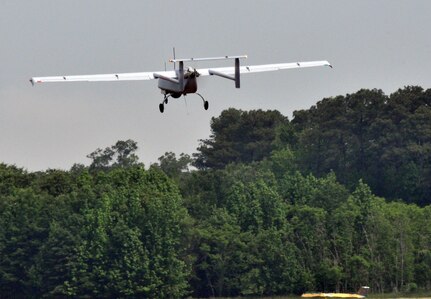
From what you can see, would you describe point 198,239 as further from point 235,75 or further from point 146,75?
point 235,75

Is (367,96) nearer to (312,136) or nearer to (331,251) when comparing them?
(312,136)

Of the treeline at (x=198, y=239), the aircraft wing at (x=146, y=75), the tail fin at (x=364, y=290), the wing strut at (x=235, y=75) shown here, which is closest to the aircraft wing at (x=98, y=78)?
the aircraft wing at (x=146, y=75)

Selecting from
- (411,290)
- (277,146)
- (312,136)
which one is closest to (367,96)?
(312,136)

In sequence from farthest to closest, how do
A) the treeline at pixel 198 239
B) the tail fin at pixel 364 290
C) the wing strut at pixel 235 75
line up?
1. the treeline at pixel 198 239
2. the tail fin at pixel 364 290
3. the wing strut at pixel 235 75

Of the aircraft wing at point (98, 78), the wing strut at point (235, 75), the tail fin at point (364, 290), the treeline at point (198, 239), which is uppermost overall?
the aircraft wing at point (98, 78)

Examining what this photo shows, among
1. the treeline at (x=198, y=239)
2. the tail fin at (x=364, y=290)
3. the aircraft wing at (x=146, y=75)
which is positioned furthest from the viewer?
the treeline at (x=198, y=239)

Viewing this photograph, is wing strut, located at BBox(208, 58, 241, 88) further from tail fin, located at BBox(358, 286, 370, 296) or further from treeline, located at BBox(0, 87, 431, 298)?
treeline, located at BBox(0, 87, 431, 298)

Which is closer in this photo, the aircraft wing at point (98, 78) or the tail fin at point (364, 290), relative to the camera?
the aircraft wing at point (98, 78)

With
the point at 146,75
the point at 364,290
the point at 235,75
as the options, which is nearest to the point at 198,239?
the point at 364,290

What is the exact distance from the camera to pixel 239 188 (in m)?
144

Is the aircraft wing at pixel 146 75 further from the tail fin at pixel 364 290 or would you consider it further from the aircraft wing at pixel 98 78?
the tail fin at pixel 364 290

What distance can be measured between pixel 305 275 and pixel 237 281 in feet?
18.9

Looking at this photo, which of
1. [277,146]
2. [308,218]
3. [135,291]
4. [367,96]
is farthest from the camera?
[277,146]

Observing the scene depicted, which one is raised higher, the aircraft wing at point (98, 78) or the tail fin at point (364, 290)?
the aircraft wing at point (98, 78)
